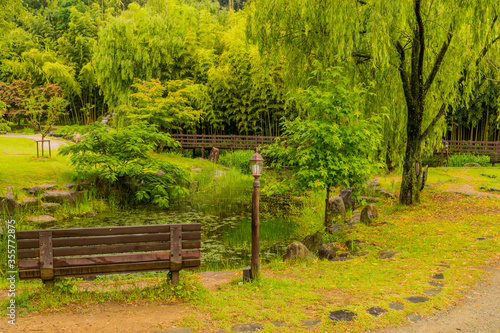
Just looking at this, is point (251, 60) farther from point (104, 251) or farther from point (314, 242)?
point (104, 251)

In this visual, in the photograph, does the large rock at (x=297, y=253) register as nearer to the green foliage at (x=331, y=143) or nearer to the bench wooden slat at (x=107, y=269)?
the green foliage at (x=331, y=143)

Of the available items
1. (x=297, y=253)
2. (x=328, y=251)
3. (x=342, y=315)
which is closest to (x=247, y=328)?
(x=342, y=315)

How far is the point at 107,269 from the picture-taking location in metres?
4.22

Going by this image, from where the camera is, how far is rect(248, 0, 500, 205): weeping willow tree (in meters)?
7.54

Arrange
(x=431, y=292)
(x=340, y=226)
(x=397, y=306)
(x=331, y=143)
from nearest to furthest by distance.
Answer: (x=397, y=306), (x=431, y=292), (x=331, y=143), (x=340, y=226)

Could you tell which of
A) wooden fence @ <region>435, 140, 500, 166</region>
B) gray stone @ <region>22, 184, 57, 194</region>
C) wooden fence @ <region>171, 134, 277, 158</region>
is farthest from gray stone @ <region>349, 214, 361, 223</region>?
wooden fence @ <region>171, 134, 277, 158</region>

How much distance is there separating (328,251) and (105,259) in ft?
12.5

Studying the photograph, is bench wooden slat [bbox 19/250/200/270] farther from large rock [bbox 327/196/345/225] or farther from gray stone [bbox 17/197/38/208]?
gray stone [bbox 17/197/38/208]

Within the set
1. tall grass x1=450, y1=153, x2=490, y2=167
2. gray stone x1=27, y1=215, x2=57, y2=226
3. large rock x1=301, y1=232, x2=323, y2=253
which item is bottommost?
gray stone x1=27, y1=215, x2=57, y2=226

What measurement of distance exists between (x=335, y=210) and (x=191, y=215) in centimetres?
418

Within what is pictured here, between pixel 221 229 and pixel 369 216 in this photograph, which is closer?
pixel 369 216

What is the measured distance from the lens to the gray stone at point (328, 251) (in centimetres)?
647

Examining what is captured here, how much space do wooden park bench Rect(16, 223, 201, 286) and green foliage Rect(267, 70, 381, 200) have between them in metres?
3.11

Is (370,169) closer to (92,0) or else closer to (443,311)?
(443,311)
